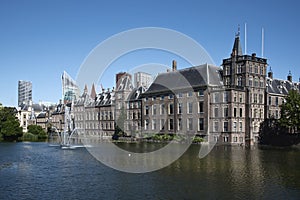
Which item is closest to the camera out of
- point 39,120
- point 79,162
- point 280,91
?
point 79,162

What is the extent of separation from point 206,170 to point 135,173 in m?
7.38

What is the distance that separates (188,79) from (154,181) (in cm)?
5121

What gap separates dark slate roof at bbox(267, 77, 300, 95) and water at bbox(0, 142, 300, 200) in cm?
4122

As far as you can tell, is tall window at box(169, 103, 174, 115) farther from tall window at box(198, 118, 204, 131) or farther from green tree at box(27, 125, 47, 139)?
green tree at box(27, 125, 47, 139)

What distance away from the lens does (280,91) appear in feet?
259

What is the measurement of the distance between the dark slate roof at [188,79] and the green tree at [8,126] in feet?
118

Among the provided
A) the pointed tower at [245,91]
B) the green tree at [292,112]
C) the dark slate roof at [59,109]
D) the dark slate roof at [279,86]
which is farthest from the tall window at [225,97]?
the dark slate roof at [59,109]

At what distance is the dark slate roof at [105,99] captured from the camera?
355 feet

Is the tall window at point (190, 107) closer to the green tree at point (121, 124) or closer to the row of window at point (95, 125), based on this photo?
the green tree at point (121, 124)

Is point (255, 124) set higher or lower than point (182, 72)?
lower

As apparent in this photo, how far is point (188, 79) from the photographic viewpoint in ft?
253

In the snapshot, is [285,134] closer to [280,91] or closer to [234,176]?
[280,91]

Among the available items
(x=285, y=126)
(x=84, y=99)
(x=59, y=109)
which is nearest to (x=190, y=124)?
(x=285, y=126)

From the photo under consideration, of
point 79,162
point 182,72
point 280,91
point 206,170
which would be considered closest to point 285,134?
point 280,91
